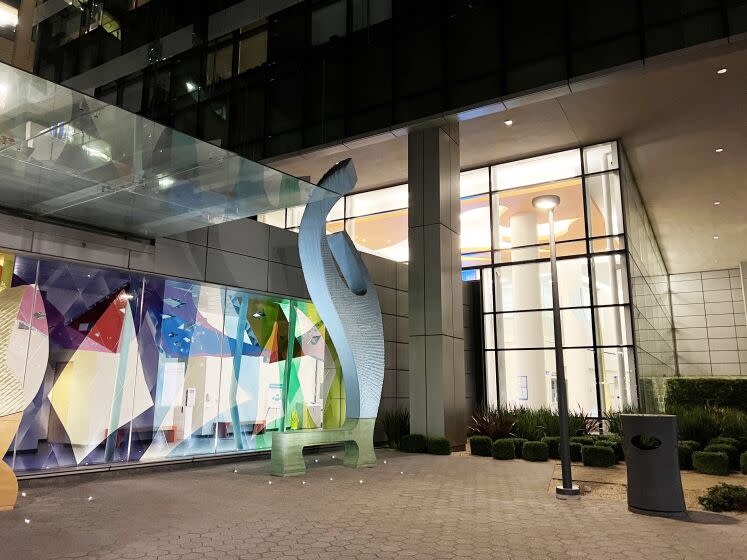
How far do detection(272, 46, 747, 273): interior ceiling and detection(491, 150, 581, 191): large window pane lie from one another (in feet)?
1.33

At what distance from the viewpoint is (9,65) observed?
5355mm

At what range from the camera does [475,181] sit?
20438 mm

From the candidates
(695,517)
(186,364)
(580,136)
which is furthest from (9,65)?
(580,136)

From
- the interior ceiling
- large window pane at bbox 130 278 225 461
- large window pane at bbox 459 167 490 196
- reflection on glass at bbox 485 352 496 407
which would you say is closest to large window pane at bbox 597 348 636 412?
reflection on glass at bbox 485 352 496 407

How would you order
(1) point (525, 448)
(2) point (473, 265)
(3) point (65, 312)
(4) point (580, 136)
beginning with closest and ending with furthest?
1. (3) point (65, 312)
2. (1) point (525, 448)
3. (4) point (580, 136)
4. (2) point (473, 265)

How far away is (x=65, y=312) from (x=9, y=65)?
214 inches

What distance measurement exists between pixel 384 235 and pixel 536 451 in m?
11.3

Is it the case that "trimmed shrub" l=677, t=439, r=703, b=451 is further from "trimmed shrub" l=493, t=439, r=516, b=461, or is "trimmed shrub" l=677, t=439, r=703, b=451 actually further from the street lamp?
the street lamp

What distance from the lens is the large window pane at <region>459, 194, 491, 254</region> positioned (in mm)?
20000

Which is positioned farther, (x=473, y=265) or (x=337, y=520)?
(x=473, y=265)

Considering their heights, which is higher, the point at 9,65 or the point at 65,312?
the point at 9,65

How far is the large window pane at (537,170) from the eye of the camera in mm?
18672

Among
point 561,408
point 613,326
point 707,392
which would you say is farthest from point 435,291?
point 707,392

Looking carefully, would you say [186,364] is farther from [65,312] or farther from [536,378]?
[536,378]
